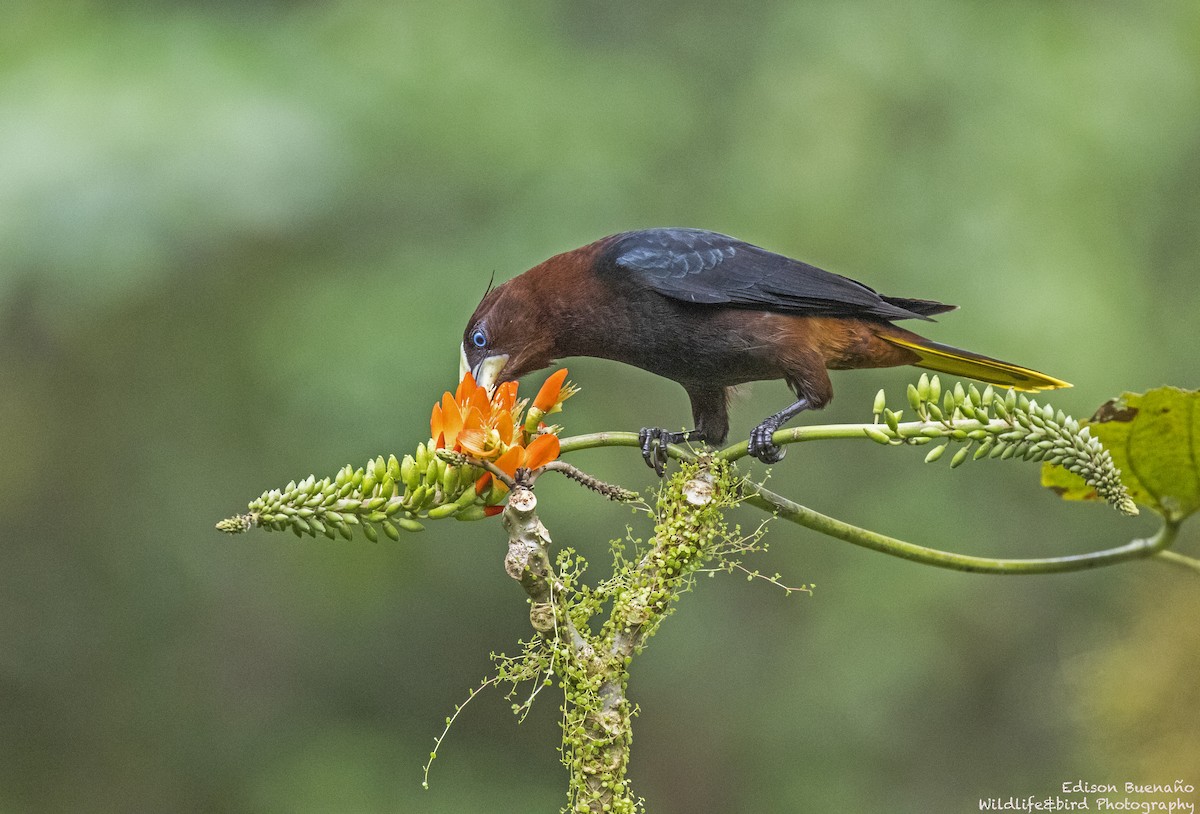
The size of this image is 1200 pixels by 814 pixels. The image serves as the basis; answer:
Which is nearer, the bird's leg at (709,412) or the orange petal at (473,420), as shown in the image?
the orange petal at (473,420)

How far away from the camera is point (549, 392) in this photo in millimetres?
1834

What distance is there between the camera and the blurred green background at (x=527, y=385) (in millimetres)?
4828

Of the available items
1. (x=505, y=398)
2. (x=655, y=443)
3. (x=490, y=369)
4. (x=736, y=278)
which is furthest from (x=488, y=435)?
(x=736, y=278)

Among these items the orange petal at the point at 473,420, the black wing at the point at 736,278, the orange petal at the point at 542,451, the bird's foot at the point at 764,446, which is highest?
the black wing at the point at 736,278

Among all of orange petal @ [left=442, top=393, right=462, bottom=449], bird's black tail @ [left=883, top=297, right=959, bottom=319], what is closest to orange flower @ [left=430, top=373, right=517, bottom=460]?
orange petal @ [left=442, top=393, right=462, bottom=449]

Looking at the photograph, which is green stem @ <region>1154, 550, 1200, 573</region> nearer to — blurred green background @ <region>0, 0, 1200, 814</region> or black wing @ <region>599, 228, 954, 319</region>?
black wing @ <region>599, 228, 954, 319</region>

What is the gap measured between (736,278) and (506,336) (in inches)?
25.8

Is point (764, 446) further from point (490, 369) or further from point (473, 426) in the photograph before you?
point (473, 426)

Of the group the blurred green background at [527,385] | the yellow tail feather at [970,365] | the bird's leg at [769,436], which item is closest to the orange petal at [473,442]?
the bird's leg at [769,436]

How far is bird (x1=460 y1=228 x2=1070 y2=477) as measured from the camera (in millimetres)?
3146

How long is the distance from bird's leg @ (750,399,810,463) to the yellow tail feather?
1.03 ft

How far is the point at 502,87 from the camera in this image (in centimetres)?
544

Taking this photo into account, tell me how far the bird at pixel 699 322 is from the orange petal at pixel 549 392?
3.89 feet

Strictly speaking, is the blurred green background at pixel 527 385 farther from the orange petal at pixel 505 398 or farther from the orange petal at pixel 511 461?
the orange petal at pixel 511 461
